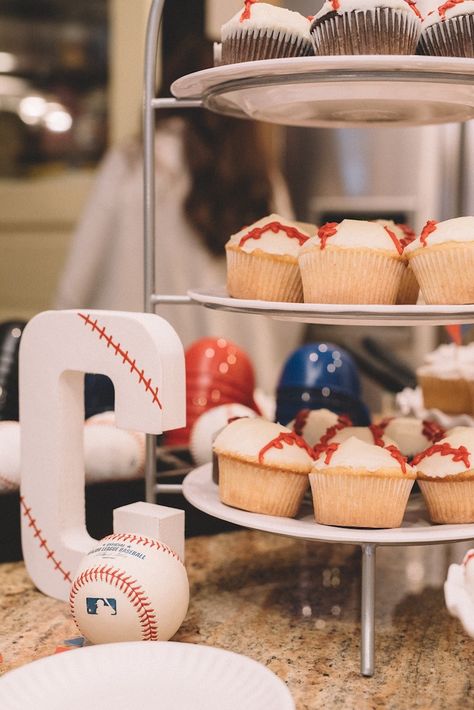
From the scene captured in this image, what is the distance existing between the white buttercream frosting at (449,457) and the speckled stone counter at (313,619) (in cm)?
21

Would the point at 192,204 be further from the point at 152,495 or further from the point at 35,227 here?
the point at 152,495

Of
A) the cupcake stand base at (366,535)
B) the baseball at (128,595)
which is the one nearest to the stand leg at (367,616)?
the cupcake stand base at (366,535)

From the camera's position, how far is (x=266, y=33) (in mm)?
1101

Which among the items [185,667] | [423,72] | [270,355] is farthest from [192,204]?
[185,667]

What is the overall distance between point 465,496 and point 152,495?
45cm

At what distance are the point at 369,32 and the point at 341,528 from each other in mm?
Answer: 567

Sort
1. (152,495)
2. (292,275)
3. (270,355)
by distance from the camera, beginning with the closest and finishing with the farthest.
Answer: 1. (292,275)
2. (152,495)
3. (270,355)

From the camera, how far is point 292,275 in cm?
115

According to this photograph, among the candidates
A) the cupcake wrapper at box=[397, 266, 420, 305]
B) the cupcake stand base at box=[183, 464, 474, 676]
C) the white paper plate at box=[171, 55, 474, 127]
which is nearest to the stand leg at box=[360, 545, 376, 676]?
the cupcake stand base at box=[183, 464, 474, 676]

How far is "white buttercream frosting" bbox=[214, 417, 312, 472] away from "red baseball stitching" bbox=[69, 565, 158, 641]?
8.4 inches

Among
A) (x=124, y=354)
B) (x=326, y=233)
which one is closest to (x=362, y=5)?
(x=326, y=233)

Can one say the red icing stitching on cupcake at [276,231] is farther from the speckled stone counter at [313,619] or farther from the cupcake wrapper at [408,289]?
the speckled stone counter at [313,619]

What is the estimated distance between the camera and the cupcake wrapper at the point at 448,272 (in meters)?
1.04

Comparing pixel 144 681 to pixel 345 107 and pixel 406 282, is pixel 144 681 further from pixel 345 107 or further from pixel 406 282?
pixel 345 107
